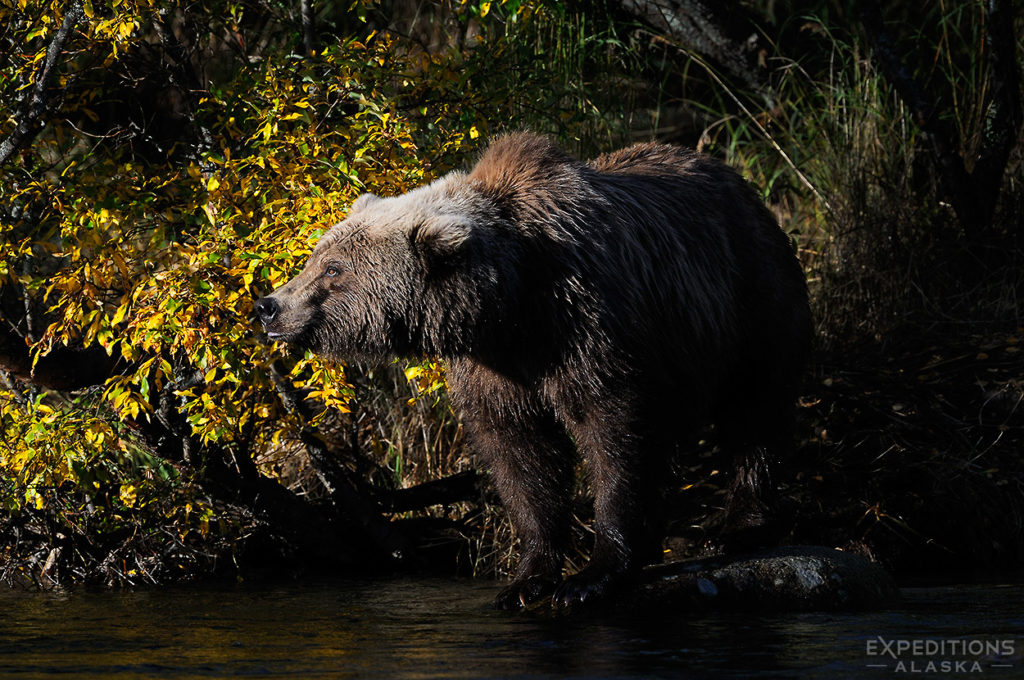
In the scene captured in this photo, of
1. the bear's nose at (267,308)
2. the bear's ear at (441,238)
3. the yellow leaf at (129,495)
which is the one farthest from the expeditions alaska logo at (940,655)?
the yellow leaf at (129,495)

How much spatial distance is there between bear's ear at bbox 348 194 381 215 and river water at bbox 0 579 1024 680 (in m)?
1.70

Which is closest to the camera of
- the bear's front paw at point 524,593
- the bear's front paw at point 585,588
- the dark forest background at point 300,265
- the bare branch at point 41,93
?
the bear's front paw at point 585,588

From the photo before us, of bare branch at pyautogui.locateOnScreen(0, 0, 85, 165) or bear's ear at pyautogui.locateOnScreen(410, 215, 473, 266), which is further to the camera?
bare branch at pyautogui.locateOnScreen(0, 0, 85, 165)

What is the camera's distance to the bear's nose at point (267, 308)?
528cm

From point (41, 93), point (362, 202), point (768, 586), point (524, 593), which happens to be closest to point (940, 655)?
point (768, 586)

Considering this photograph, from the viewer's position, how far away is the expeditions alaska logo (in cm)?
413

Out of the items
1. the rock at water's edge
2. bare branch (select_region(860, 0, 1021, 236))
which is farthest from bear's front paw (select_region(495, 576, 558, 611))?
bare branch (select_region(860, 0, 1021, 236))

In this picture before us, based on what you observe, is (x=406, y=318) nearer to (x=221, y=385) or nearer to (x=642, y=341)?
(x=642, y=341)

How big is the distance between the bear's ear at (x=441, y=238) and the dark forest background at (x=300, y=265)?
2.14 ft

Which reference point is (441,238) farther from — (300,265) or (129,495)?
(129,495)

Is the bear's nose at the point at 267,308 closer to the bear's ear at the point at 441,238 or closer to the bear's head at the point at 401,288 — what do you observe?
the bear's head at the point at 401,288

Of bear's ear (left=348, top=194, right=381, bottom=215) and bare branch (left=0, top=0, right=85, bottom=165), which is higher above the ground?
bare branch (left=0, top=0, right=85, bottom=165)

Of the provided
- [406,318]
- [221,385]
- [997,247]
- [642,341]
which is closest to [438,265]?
[406,318]

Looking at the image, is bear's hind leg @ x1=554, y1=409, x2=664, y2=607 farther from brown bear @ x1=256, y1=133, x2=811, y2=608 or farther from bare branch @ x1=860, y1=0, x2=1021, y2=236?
bare branch @ x1=860, y1=0, x2=1021, y2=236
